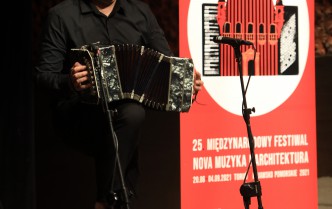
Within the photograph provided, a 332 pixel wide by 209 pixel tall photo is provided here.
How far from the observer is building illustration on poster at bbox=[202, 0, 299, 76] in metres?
3.75

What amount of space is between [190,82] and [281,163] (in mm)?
891

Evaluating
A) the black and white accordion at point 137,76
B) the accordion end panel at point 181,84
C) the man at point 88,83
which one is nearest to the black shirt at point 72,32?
the man at point 88,83

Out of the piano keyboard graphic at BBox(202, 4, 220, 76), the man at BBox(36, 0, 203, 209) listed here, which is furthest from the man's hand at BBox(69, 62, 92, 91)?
the piano keyboard graphic at BBox(202, 4, 220, 76)

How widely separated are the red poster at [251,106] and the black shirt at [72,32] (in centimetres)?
34

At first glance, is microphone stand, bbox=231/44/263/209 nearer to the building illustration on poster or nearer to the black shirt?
the building illustration on poster

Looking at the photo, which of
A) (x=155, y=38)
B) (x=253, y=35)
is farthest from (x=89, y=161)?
(x=253, y=35)

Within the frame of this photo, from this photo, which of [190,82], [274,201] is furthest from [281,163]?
[190,82]

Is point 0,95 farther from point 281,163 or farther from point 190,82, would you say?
point 281,163

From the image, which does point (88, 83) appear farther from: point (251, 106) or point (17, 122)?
point (251, 106)

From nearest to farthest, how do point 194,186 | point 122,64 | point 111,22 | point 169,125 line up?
point 122,64
point 111,22
point 194,186
point 169,125

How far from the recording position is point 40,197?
157 inches

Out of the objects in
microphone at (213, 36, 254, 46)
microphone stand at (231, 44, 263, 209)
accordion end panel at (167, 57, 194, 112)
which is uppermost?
microphone at (213, 36, 254, 46)

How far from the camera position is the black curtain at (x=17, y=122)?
3.80m

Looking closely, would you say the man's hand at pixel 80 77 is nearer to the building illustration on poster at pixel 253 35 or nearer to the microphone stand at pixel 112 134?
the microphone stand at pixel 112 134
